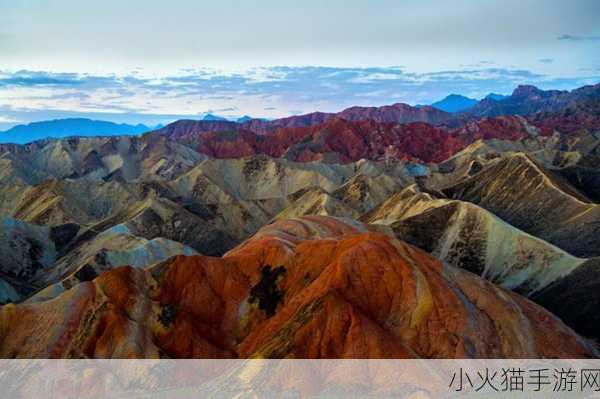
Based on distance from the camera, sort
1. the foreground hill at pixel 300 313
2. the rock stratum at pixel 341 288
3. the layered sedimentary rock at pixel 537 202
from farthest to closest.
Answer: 1. the layered sedimentary rock at pixel 537 202
2. the rock stratum at pixel 341 288
3. the foreground hill at pixel 300 313

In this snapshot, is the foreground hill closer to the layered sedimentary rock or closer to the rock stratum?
the rock stratum

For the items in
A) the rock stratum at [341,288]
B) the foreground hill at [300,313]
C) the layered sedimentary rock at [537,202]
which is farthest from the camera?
the layered sedimentary rock at [537,202]

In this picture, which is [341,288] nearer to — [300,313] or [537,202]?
[300,313]

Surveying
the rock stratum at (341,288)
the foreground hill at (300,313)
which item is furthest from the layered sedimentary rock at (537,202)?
the foreground hill at (300,313)

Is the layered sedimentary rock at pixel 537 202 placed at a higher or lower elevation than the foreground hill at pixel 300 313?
lower

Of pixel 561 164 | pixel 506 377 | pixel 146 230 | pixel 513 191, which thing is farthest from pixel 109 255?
pixel 561 164

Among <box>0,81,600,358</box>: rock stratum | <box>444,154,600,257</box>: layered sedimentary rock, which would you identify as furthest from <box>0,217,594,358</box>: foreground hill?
<box>444,154,600,257</box>: layered sedimentary rock

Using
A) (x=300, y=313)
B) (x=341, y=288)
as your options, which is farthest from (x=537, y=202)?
(x=300, y=313)

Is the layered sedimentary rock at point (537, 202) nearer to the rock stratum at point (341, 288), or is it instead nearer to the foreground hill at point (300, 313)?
the rock stratum at point (341, 288)

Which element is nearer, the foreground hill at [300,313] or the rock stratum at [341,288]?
the foreground hill at [300,313]
